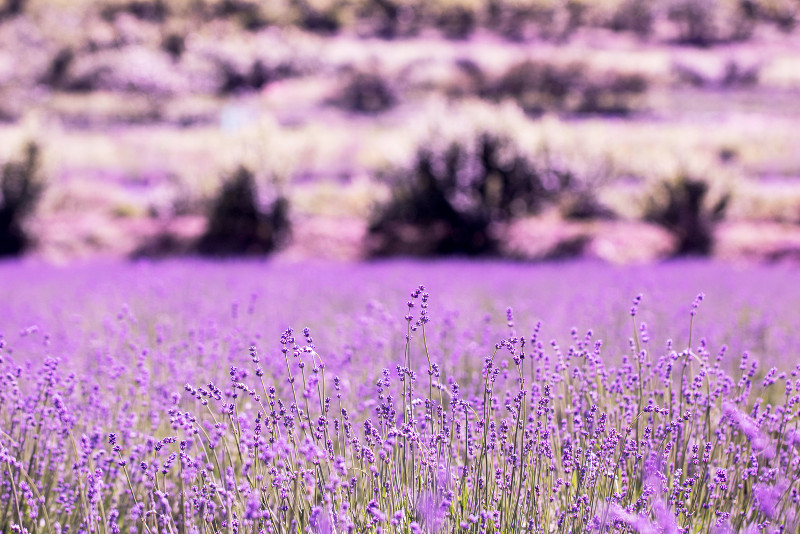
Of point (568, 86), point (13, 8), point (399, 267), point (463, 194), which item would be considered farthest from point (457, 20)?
point (399, 267)

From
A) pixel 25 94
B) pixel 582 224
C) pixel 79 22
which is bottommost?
pixel 582 224

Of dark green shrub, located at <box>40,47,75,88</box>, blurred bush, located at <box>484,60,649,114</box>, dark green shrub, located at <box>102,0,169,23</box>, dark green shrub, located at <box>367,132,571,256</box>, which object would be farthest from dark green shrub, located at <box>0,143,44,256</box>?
dark green shrub, located at <box>102,0,169,23</box>

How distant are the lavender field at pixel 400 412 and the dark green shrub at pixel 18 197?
5.19 m

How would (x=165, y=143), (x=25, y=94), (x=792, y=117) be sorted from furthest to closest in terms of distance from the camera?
(x=25, y=94) → (x=792, y=117) → (x=165, y=143)

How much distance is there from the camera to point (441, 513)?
5.46 ft

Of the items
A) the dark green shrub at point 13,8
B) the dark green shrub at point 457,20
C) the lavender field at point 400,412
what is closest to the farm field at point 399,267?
the lavender field at point 400,412

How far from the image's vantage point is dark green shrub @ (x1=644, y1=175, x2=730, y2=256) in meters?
10.0

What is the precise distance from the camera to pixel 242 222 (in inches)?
418

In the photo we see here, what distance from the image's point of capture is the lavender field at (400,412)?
6.01 ft

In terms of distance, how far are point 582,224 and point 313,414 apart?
30.0ft

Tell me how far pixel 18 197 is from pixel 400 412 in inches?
386

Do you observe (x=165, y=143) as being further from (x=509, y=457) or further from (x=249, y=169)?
(x=509, y=457)

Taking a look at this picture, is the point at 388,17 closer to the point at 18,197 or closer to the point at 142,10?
the point at 142,10

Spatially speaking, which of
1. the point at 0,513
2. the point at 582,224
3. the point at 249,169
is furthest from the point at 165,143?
the point at 0,513
